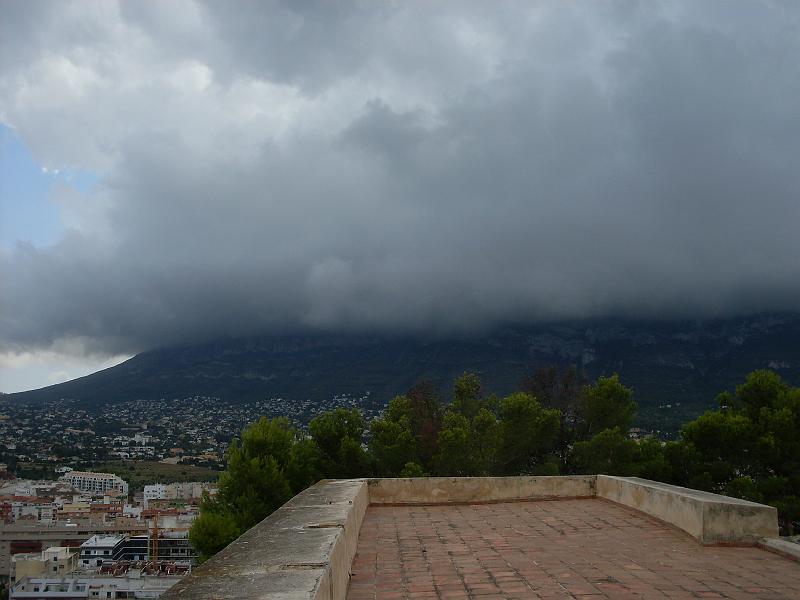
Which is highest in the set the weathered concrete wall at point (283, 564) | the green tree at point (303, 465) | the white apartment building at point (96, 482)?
the weathered concrete wall at point (283, 564)

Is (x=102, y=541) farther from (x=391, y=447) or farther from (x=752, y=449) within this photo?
(x=752, y=449)

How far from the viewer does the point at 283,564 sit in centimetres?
310

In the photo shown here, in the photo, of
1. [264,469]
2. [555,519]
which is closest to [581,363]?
[264,469]

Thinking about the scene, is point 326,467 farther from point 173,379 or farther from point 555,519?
point 173,379

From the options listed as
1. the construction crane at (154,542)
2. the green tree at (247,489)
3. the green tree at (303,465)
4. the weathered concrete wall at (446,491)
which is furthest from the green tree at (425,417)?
the construction crane at (154,542)

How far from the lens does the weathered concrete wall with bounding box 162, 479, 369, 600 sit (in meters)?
2.62

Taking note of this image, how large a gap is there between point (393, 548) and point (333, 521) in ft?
3.42

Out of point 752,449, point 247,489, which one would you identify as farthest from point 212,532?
point 752,449

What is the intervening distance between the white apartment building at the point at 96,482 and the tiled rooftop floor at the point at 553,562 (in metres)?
99.3

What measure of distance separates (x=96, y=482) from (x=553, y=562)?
349 feet

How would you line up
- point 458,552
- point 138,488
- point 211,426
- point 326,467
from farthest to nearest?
point 211,426 < point 138,488 < point 326,467 < point 458,552

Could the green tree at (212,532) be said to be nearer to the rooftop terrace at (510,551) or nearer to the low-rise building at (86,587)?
the rooftop terrace at (510,551)

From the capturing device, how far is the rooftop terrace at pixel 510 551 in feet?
10.7

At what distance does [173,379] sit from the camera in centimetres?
15788
